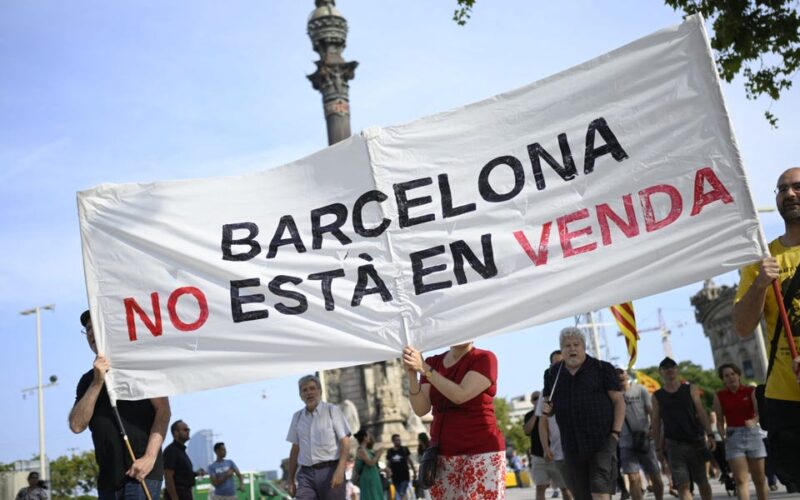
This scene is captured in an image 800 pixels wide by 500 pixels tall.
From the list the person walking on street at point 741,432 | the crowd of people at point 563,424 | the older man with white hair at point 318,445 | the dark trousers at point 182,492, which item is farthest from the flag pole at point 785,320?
the dark trousers at point 182,492

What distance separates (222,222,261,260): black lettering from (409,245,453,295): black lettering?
1059 mm

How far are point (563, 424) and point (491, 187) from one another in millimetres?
2888

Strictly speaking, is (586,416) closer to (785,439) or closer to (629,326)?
(785,439)

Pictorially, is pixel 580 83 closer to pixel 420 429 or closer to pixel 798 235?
pixel 798 235

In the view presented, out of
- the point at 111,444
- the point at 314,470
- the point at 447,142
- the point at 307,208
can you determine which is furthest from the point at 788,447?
the point at 314,470

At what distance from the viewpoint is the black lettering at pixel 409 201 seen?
22.4 feet

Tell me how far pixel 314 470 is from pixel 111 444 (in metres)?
3.38

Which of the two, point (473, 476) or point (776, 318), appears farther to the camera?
point (473, 476)

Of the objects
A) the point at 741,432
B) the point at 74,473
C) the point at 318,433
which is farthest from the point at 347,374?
the point at 318,433

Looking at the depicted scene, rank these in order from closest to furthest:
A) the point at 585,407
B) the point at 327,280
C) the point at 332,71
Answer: the point at 327,280
the point at 585,407
the point at 332,71

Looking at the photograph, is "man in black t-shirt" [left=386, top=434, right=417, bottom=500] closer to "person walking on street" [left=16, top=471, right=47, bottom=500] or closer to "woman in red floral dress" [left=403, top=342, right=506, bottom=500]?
"person walking on street" [left=16, top=471, right=47, bottom=500]

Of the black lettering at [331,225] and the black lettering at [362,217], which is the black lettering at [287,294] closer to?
the black lettering at [331,225]

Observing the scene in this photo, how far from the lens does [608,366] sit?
9.17m

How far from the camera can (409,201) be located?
687cm
